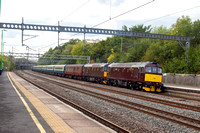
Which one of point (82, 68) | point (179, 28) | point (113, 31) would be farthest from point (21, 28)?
point (179, 28)

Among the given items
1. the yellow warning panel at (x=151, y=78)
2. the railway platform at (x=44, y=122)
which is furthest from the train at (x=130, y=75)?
the railway platform at (x=44, y=122)

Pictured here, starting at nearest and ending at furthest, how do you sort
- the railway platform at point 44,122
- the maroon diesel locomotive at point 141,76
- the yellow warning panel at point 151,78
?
1. the railway platform at point 44,122
2. the yellow warning panel at point 151,78
3. the maroon diesel locomotive at point 141,76

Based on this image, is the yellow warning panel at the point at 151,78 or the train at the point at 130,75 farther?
the train at the point at 130,75

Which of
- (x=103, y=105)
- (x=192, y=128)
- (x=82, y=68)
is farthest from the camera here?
(x=82, y=68)

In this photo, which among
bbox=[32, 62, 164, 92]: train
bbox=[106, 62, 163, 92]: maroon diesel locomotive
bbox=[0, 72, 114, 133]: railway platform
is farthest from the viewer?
bbox=[32, 62, 164, 92]: train

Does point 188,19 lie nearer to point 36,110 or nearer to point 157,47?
point 157,47

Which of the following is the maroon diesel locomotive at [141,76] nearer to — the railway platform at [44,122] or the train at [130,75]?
the train at [130,75]

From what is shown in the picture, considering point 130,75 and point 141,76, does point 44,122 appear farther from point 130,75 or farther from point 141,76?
point 130,75

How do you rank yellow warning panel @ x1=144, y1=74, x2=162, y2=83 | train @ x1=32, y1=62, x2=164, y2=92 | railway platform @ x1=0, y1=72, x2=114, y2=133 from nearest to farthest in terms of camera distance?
1. railway platform @ x1=0, y1=72, x2=114, y2=133
2. yellow warning panel @ x1=144, y1=74, x2=162, y2=83
3. train @ x1=32, y1=62, x2=164, y2=92

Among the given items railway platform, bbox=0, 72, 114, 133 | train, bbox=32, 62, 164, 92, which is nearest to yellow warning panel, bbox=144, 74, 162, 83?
train, bbox=32, 62, 164, 92

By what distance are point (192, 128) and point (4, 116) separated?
24.9 feet

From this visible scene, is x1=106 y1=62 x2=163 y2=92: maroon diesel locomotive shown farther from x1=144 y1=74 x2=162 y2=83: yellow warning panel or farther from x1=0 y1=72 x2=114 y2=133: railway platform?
x1=0 y1=72 x2=114 y2=133: railway platform

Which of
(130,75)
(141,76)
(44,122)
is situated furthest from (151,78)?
(44,122)

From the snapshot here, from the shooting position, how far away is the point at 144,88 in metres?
24.0
